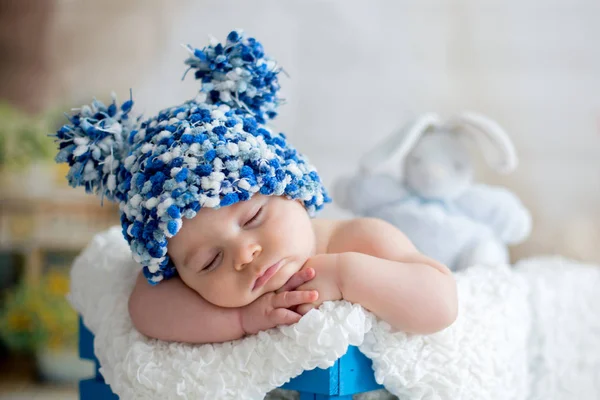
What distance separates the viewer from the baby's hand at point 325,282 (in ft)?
2.86

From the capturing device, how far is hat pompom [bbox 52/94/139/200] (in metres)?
1.01

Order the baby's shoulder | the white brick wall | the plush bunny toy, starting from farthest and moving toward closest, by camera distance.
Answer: the white brick wall < the plush bunny toy < the baby's shoulder

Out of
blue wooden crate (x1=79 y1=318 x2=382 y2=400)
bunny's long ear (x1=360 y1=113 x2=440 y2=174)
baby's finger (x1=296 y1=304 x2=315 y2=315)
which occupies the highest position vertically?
bunny's long ear (x1=360 y1=113 x2=440 y2=174)

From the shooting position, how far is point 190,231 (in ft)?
2.91

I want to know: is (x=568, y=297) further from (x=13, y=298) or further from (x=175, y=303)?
(x=13, y=298)

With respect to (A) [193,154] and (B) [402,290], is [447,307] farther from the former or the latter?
(A) [193,154]

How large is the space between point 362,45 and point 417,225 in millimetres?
852

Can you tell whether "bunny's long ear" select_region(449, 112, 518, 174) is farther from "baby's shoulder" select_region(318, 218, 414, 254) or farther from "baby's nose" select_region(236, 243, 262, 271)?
"baby's nose" select_region(236, 243, 262, 271)

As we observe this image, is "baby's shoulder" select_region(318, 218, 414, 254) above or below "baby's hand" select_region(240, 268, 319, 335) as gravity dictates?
above

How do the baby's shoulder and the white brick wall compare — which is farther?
the white brick wall

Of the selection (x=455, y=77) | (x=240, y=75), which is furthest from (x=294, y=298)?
(x=455, y=77)

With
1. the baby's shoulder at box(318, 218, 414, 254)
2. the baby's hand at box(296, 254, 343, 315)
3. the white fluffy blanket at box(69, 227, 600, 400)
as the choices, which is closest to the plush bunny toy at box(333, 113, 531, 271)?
the white fluffy blanket at box(69, 227, 600, 400)

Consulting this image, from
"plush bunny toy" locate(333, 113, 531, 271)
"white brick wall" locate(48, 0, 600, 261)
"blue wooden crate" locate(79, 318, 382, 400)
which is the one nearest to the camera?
"blue wooden crate" locate(79, 318, 382, 400)

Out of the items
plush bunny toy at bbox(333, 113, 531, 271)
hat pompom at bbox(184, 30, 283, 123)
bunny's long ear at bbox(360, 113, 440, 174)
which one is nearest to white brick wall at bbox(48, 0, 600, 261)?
plush bunny toy at bbox(333, 113, 531, 271)
